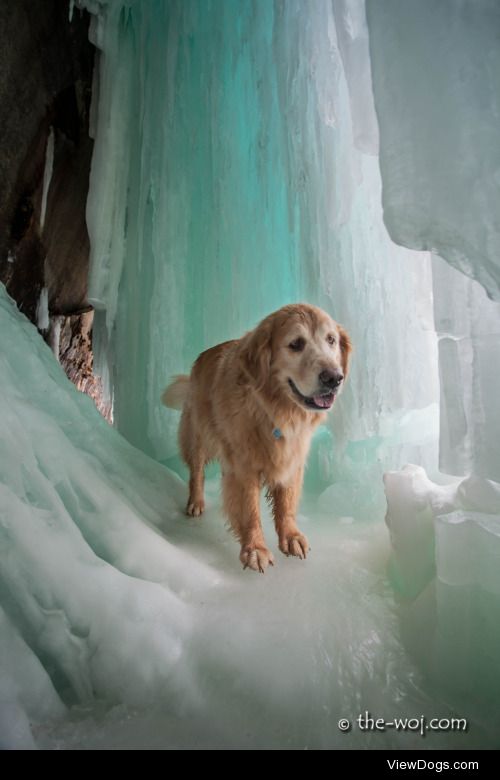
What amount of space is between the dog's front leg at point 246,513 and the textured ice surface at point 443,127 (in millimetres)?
1268

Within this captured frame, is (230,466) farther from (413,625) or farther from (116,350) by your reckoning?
(116,350)

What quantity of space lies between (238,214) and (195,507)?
308cm

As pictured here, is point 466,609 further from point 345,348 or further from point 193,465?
point 193,465

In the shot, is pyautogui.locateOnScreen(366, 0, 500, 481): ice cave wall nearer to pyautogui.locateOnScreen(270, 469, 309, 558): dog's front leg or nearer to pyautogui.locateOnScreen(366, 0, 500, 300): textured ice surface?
pyautogui.locateOnScreen(366, 0, 500, 300): textured ice surface

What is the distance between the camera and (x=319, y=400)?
6.02 feet

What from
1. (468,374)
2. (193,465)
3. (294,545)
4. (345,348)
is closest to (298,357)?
(345,348)

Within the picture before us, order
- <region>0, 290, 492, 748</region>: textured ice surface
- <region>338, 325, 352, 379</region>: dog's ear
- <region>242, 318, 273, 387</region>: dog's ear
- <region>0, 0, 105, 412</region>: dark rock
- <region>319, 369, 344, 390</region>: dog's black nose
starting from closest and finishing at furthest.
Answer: <region>0, 290, 492, 748</region>: textured ice surface, <region>319, 369, 344, 390</region>: dog's black nose, <region>242, 318, 273, 387</region>: dog's ear, <region>338, 325, 352, 379</region>: dog's ear, <region>0, 0, 105, 412</region>: dark rock

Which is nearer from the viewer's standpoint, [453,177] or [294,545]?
[453,177]

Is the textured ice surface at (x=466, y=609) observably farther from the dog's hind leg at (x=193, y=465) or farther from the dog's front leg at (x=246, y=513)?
the dog's hind leg at (x=193, y=465)

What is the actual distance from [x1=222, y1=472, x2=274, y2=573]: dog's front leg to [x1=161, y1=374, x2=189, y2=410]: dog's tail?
128cm

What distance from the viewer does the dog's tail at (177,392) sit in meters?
3.27

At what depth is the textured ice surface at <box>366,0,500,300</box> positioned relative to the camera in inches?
46.1
